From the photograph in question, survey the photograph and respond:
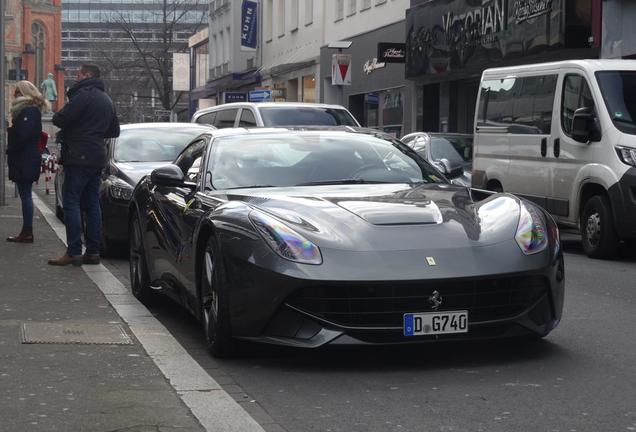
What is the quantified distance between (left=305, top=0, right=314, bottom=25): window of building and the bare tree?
17864 mm

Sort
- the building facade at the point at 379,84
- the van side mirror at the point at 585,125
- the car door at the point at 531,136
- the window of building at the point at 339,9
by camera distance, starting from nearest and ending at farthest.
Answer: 1. the van side mirror at the point at 585,125
2. the car door at the point at 531,136
3. the building facade at the point at 379,84
4. the window of building at the point at 339,9

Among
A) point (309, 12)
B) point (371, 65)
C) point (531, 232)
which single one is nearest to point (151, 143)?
point (531, 232)

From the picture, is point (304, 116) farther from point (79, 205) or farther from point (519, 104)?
point (79, 205)

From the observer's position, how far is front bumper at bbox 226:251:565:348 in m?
6.30

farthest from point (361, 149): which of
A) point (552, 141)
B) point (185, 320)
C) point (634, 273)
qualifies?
point (552, 141)

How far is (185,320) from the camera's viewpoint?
28.3ft

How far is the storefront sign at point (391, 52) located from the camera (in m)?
33.2

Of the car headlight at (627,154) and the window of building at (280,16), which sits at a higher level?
the window of building at (280,16)

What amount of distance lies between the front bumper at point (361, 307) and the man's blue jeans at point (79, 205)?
527 cm

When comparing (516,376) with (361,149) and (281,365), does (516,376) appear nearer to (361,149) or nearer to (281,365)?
(281,365)

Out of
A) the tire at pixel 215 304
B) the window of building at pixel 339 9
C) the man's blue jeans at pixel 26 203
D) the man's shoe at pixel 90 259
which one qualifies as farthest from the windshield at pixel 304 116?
the window of building at pixel 339 9

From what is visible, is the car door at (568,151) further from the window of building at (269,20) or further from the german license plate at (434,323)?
the window of building at (269,20)

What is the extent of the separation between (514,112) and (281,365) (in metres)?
9.77

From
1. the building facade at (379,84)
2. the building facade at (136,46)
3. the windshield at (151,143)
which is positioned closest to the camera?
the windshield at (151,143)
